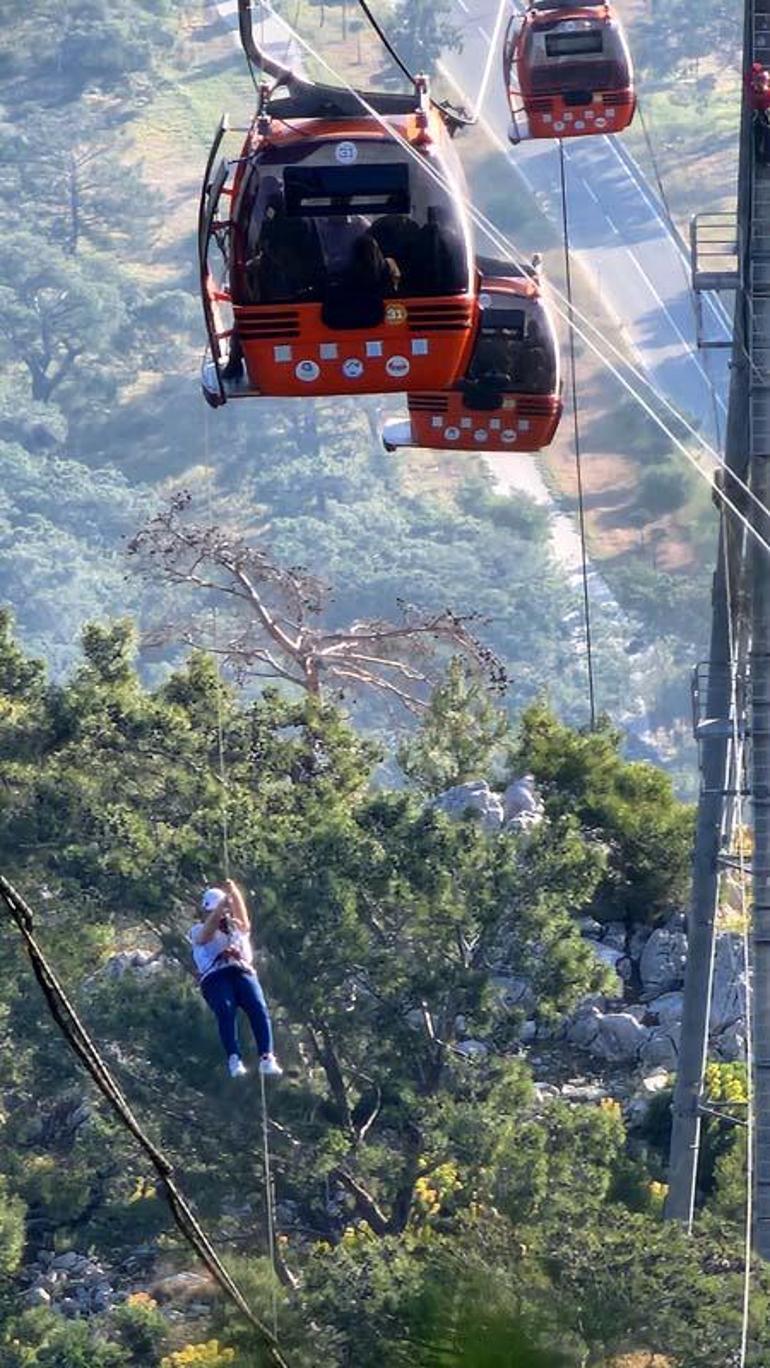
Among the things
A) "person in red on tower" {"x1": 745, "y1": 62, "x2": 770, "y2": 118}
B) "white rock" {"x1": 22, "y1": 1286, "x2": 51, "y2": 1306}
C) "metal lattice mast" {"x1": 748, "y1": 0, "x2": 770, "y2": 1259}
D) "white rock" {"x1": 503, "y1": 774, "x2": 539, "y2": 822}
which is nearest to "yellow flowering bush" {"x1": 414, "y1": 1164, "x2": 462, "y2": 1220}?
"white rock" {"x1": 22, "y1": 1286, "x2": 51, "y2": 1306}

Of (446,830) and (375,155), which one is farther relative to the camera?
(446,830)

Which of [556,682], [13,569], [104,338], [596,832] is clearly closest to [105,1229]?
[596,832]

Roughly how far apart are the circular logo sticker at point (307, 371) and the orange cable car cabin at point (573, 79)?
15.5 metres

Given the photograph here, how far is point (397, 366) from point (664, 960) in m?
12.3

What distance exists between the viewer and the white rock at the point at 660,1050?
29938 millimetres

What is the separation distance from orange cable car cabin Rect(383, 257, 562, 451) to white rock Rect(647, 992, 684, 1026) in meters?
7.56

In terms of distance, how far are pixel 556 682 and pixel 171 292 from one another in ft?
155

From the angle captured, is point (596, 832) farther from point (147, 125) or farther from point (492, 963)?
point (147, 125)

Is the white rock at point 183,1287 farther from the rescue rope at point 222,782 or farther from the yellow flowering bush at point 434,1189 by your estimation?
the rescue rope at point 222,782

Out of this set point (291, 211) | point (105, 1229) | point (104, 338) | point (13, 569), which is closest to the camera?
point (291, 211)

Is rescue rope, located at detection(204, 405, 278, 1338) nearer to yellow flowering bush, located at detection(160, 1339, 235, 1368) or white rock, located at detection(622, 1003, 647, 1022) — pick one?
A: yellow flowering bush, located at detection(160, 1339, 235, 1368)

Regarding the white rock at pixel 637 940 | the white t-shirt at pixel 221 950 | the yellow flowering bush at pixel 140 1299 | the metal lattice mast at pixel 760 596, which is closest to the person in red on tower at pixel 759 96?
the metal lattice mast at pixel 760 596

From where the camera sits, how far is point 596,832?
31.2 meters

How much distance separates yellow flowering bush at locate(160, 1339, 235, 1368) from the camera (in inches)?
874
